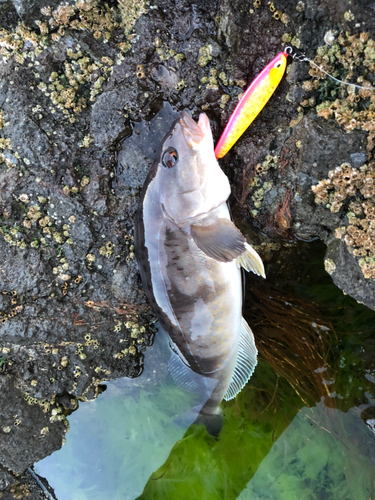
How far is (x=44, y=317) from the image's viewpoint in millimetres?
3006

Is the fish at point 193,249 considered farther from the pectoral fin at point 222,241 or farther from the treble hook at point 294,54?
the treble hook at point 294,54

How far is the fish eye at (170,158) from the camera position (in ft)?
8.69

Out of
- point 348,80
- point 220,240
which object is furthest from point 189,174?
point 348,80

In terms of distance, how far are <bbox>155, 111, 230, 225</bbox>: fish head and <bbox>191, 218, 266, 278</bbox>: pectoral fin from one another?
0.13 meters

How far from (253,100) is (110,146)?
119 centimetres

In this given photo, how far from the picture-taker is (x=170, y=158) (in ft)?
8.75

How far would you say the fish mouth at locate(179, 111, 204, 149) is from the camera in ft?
8.43

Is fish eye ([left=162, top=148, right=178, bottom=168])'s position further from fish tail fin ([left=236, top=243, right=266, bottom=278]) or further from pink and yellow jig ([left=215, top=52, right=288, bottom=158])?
fish tail fin ([left=236, top=243, right=266, bottom=278])

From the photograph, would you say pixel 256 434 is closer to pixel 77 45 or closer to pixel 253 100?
pixel 253 100

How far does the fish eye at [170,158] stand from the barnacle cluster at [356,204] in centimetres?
105

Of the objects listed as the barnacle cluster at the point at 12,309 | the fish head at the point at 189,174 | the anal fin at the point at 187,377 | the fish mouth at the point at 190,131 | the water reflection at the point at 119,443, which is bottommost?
the water reflection at the point at 119,443

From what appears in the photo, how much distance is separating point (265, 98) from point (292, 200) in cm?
79

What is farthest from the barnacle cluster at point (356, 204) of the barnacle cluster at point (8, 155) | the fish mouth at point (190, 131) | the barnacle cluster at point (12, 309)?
the barnacle cluster at point (12, 309)

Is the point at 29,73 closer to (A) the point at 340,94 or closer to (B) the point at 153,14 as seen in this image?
(B) the point at 153,14
